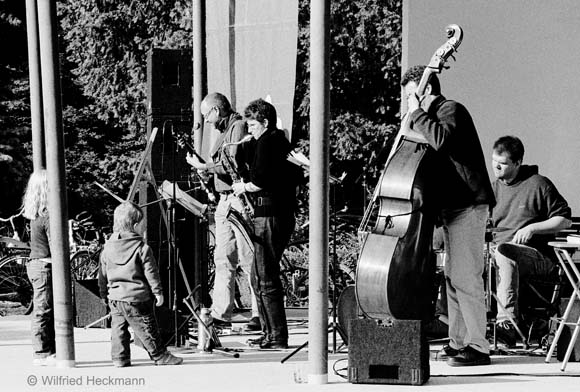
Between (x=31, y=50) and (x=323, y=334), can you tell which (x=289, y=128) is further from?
(x=323, y=334)

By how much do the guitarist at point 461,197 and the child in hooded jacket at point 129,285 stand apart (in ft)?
6.50

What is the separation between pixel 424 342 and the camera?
8281mm

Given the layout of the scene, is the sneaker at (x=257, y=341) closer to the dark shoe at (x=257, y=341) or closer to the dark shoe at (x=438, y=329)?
the dark shoe at (x=257, y=341)

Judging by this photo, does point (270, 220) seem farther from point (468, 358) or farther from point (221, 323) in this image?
point (468, 358)

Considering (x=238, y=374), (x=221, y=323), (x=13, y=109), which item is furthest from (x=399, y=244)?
(x=13, y=109)

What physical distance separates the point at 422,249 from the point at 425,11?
19.0 feet

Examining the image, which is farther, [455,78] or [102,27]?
[102,27]

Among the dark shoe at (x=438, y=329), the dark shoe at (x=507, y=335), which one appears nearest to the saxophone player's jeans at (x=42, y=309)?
the dark shoe at (x=438, y=329)

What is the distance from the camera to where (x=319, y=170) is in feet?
26.7

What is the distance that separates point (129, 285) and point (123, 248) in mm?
255

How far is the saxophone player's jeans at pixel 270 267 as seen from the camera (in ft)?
32.7

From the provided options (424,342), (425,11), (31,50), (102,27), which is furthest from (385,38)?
(424,342)

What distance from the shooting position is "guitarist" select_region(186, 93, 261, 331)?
10.5m

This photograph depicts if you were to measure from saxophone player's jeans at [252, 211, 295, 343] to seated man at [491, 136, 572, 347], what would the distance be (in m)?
1.61
